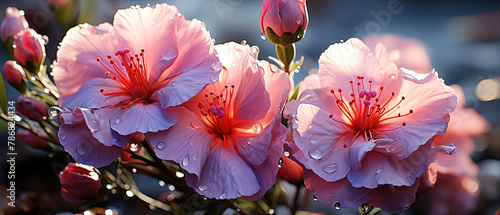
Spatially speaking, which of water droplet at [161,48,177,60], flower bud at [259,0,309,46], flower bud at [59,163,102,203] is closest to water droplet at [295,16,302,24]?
flower bud at [259,0,309,46]

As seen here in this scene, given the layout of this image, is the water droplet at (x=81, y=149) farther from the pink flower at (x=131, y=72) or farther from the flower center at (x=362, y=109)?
the flower center at (x=362, y=109)

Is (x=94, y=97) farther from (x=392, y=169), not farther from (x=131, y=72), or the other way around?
(x=392, y=169)

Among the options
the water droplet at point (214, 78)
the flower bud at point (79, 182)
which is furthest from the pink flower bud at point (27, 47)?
the water droplet at point (214, 78)

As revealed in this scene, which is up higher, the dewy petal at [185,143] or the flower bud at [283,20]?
the flower bud at [283,20]

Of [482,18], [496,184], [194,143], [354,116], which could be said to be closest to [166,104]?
[194,143]

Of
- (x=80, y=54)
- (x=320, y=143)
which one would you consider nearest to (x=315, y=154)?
(x=320, y=143)

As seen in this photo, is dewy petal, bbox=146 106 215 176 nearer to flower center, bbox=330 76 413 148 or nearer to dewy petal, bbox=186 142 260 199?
dewy petal, bbox=186 142 260 199
